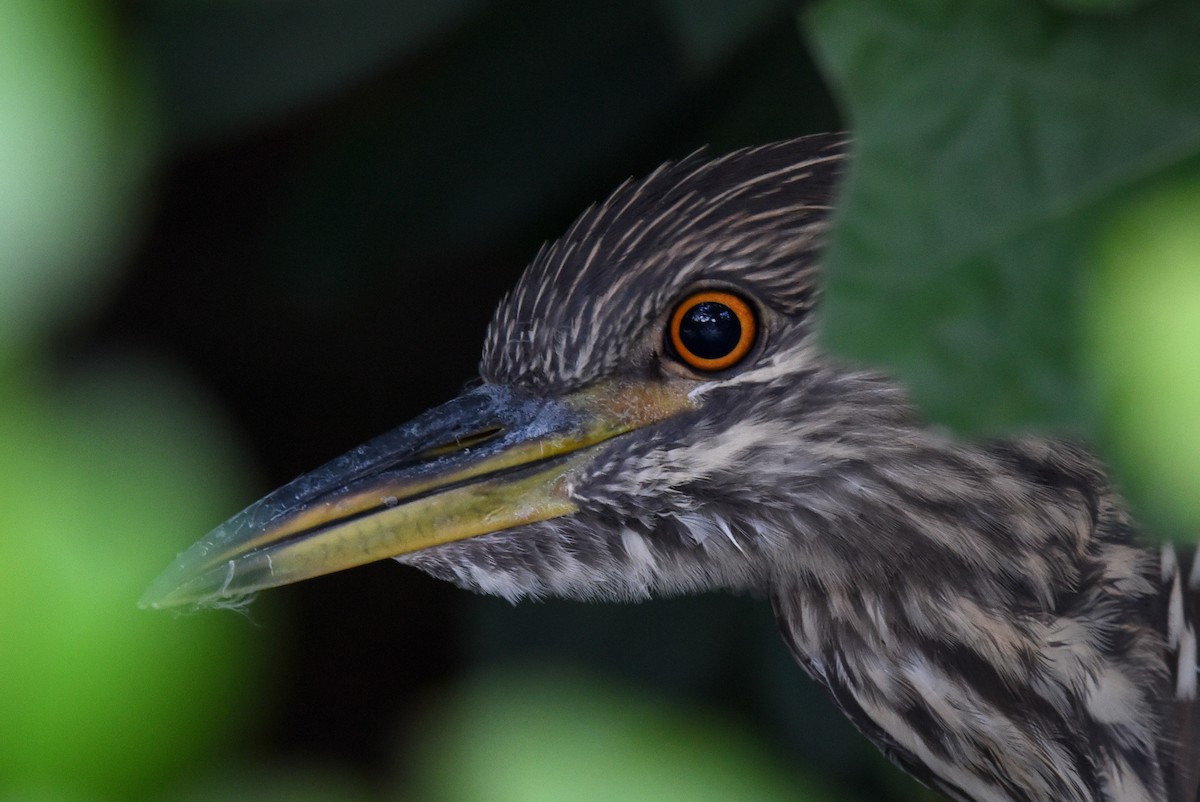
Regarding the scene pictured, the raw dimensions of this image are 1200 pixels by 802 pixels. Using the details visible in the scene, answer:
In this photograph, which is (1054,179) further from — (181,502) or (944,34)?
(181,502)

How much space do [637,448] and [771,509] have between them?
0.19 m

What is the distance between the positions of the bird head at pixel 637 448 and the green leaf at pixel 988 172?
76 cm

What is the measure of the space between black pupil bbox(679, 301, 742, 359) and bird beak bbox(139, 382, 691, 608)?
0.06 meters

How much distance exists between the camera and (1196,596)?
160 centimetres

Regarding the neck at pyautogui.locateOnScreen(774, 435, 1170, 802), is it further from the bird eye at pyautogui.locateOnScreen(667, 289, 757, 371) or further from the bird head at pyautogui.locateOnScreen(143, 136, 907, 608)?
the bird eye at pyautogui.locateOnScreen(667, 289, 757, 371)

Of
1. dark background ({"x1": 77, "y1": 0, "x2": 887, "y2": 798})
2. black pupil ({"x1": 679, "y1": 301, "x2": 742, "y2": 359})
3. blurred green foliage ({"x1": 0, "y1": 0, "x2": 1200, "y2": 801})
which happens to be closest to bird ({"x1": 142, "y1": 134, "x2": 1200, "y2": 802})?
black pupil ({"x1": 679, "y1": 301, "x2": 742, "y2": 359})

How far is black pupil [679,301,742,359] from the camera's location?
5.31 feet

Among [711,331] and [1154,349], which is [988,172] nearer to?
[1154,349]

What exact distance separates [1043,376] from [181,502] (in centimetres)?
49

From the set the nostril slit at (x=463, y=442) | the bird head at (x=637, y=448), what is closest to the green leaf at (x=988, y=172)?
the bird head at (x=637, y=448)

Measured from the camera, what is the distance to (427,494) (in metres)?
1.67

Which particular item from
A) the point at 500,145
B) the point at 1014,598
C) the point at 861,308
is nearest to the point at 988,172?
the point at 861,308

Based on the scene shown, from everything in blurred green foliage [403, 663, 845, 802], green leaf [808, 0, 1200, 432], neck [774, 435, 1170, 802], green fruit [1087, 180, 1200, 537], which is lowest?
neck [774, 435, 1170, 802]

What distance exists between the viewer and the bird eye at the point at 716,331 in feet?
5.31
